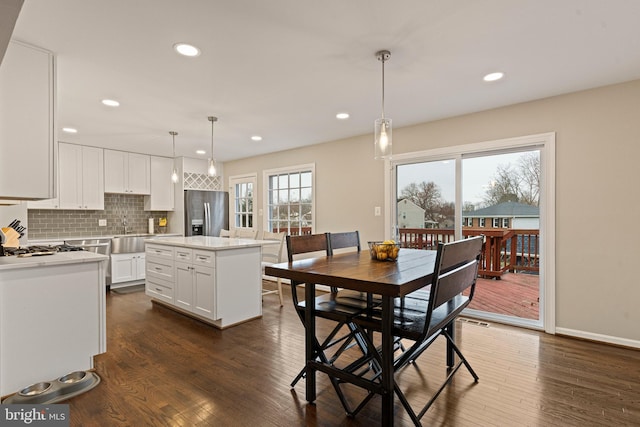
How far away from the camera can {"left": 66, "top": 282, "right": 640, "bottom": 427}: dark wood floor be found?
1.83 metres

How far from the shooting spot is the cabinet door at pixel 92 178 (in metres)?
5.13

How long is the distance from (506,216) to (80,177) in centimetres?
632

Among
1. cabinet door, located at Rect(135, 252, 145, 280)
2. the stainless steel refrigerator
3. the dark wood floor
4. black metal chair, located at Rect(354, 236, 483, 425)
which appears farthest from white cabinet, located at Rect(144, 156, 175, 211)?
black metal chair, located at Rect(354, 236, 483, 425)

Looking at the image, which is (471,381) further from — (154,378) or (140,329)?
(140,329)

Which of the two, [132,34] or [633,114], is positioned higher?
[132,34]

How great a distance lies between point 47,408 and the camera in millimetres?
1831

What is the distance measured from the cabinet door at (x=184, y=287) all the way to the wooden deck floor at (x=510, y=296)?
10.8ft

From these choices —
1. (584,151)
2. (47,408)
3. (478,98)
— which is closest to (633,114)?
(584,151)

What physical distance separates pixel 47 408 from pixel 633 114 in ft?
15.8

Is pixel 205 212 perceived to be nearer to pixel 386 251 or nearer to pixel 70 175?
pixel 70 175

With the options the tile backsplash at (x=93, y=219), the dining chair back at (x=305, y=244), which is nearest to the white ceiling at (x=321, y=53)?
the dining chair back at (x=305, y=244)

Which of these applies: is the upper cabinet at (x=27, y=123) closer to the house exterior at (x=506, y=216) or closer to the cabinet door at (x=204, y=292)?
the cabinet door at (x=204, y=292)

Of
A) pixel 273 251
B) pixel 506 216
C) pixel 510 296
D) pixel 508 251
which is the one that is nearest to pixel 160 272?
pixel 273 251

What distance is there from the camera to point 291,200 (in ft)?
18.3
